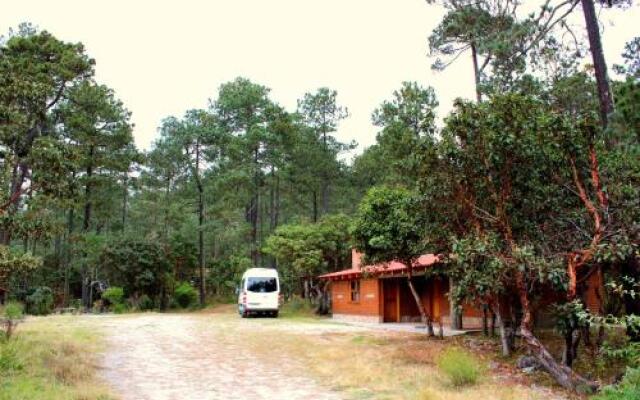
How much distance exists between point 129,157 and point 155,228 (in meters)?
7.79

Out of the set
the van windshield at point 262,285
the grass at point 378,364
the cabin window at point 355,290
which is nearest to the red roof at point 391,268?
the cabin window at point 355,290

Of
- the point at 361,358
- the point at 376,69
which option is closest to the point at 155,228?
the point at 376,69

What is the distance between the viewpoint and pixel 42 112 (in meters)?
14.8

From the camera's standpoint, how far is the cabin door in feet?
74.1


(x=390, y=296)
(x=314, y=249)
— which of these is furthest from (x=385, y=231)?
(x=314, y=249)

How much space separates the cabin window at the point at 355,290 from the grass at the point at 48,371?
507 inches

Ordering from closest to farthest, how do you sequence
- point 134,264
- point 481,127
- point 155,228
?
point 481,127 → point 134,264 → point 155,228

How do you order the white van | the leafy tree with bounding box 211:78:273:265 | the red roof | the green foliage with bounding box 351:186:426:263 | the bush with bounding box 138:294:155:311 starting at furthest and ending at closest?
the leafy tree with bounding box 211:78:273:265, the bush with bounding box 138:294:155:311, the white van, the red roof, the green foliage with bounding box 351:186:426:263

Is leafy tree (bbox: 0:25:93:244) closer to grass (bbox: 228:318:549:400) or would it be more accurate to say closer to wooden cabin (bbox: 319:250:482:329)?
grass (bbox: 228:318:549:400)

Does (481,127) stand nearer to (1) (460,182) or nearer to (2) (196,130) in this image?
(1) (460,182)

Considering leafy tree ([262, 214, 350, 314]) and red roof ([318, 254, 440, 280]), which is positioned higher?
leafy tree ([262, 214, 350, 314])

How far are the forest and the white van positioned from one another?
186cm

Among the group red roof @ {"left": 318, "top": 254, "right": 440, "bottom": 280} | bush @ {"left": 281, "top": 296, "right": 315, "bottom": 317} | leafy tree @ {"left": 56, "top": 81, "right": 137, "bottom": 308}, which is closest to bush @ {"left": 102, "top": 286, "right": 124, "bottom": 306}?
leafy tree @ {"left": 56, "top": 81, "right": 137, "bottom": 308}

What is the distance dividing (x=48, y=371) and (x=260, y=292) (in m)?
16.9
